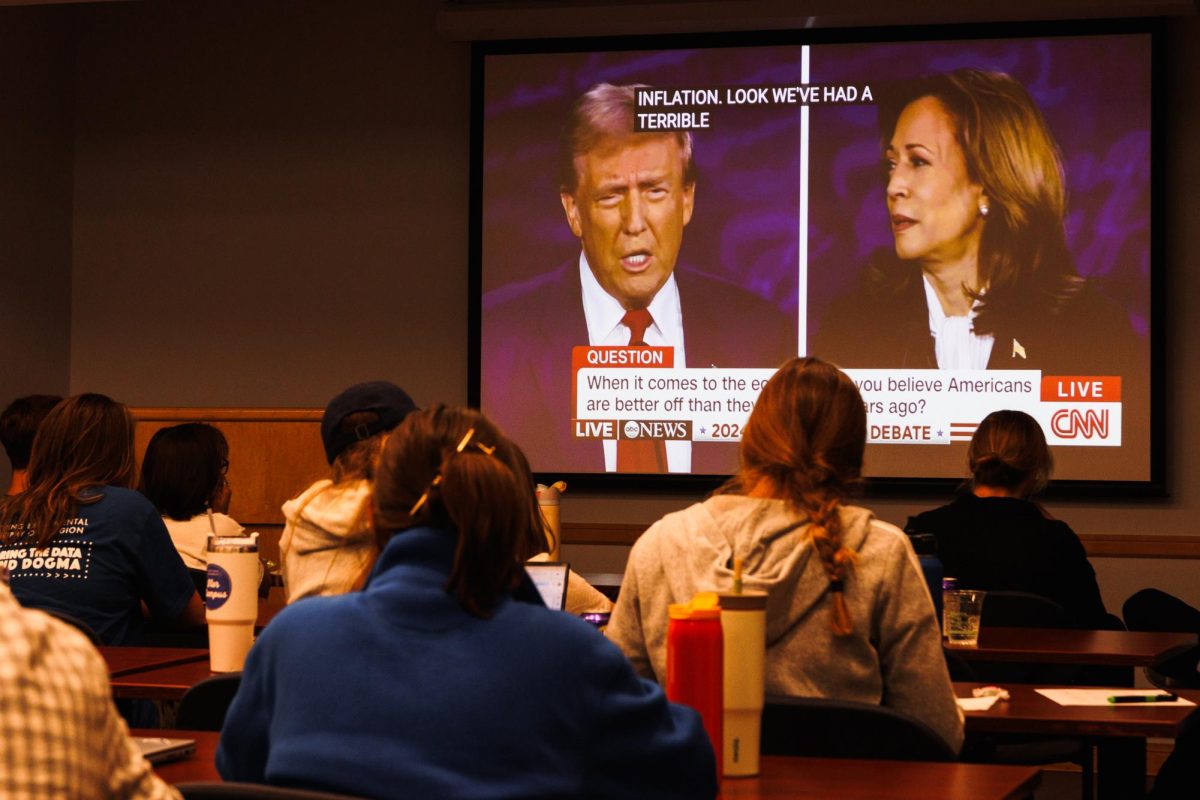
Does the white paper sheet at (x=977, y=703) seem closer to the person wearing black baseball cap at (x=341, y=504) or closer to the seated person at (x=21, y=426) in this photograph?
the person wearing black baseball cap at (x=341, y=504)

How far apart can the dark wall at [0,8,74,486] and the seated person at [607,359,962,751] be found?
4.83m

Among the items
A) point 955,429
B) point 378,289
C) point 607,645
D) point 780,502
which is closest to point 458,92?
point 378,289

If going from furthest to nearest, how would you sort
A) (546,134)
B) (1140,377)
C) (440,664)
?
1. (546,134)
2. (1140,377)
3. (440,664)

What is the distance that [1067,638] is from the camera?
3500 millimetres

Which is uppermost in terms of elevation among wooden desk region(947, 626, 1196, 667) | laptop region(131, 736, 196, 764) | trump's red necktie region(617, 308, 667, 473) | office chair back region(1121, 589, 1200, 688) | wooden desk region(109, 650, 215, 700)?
trump's red necktie region(617, 308, 667, 473)

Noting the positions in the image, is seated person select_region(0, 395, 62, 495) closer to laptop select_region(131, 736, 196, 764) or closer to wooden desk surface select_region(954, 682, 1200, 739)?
laptop select_region(131, 736, 196, 764)

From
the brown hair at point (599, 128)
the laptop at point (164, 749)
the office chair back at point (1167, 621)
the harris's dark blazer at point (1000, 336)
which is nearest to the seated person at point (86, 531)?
the laptop at point (164, 749)

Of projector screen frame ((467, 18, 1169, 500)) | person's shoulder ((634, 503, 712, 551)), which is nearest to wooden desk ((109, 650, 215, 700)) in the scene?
person's shoulder ((634, 503, 712, 551))

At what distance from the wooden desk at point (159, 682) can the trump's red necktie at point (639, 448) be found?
3.27 metres

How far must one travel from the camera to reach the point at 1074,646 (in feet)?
10.8

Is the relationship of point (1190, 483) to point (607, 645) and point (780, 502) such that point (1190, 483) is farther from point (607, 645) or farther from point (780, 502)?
point (607, 645)

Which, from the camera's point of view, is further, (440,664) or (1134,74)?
(1134,74)

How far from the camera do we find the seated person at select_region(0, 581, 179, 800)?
0.96 metres

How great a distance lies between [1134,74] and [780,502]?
163 inches
